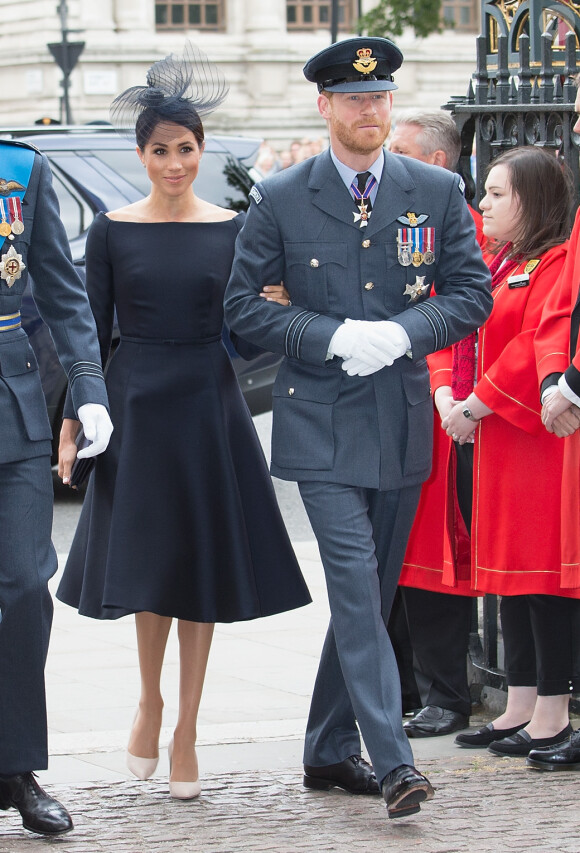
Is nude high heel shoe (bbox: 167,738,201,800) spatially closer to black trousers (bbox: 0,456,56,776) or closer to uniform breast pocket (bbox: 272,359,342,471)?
black trousers (bbox: 0,456,56,776)

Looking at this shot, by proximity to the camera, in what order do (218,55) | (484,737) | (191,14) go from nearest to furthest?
(484,737), (218,55), (191,14)

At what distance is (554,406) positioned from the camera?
445cm

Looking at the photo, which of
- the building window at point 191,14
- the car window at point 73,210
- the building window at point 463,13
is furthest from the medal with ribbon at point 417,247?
the building window at point 463,13

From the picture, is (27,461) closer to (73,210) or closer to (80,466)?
(80,466)

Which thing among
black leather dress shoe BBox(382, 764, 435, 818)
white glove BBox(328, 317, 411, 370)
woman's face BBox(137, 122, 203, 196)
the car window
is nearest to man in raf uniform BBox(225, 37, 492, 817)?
white glove BBox(328, 317, 411, 370)

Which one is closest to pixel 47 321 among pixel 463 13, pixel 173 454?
pixel 173 454

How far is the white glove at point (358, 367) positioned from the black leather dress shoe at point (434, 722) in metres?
1.34

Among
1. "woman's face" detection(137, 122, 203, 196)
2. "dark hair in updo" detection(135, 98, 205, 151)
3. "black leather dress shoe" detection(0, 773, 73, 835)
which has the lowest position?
"black leather dress shoe" detection(0, 773, 73, 835)

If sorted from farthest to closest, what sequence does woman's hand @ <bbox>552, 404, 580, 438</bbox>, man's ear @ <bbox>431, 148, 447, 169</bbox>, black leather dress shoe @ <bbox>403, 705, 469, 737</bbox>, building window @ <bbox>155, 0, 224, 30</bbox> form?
building window @ <bbox>155, 0, 224, 30</bbox>, man's ear @ <bbox>431, 148, 447, 169</bbox>, black leather dress shoe @ <bbox>403, 705, 469, 737</bbox>, woman's hand @ <bbox>552, 404, 580, 438</bbox>

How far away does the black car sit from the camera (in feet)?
29.8

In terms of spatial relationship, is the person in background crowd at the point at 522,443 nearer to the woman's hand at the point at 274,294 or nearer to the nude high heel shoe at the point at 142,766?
the woman's hand at the point at 274,294

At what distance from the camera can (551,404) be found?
446cm

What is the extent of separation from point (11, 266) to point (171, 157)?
629 mm

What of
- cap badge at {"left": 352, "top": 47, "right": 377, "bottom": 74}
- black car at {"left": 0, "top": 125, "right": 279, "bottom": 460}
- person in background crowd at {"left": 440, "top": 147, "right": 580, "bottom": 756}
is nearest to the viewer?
cap badge at {"left": 352, "top": 47, "right": 377, "bottom": 74}
